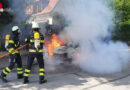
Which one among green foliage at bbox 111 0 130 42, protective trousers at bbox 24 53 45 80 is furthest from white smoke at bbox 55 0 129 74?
green foliage at bbox 111 0 130 42

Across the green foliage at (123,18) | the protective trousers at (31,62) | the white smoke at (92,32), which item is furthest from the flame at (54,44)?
the green foliage at (123,18)

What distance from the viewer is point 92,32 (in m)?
5.95

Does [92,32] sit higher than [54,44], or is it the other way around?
[92,32]

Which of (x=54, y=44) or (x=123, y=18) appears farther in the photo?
(x=123, y=18)

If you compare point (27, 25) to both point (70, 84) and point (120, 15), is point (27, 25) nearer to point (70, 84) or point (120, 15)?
point (70, 84)

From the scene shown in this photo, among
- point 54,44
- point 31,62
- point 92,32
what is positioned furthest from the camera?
point 54,44

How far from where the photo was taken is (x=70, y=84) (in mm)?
4711

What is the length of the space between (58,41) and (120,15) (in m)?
13.7

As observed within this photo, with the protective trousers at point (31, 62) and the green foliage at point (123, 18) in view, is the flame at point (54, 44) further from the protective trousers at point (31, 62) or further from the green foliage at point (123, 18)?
the green foliage at point (123, 18)

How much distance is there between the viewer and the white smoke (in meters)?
5.62

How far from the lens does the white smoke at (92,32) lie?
5625 millimetres

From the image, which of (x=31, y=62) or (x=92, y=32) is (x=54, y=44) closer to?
(x=92, y=32)

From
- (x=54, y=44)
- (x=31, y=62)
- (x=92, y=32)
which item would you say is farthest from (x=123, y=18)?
(x=31, y=62)

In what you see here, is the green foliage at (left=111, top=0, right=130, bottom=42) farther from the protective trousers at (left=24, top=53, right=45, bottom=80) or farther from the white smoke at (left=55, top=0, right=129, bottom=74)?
the protective trousers at (left=24, top=53, right=45, bottom=80)
